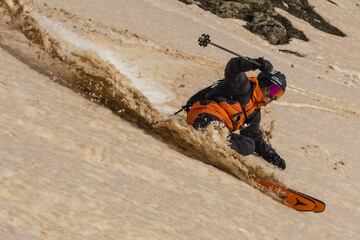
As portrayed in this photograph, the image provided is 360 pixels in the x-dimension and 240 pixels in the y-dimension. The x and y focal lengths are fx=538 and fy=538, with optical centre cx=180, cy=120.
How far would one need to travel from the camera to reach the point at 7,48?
8531mm

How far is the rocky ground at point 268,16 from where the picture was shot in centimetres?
3119

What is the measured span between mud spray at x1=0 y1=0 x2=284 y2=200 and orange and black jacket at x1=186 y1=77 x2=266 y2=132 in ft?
1.24

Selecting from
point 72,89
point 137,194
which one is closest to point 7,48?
point 72,89

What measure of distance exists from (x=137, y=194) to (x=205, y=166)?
225 cm

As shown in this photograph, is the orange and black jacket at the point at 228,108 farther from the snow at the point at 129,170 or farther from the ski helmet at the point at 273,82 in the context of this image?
the snow at the point at 129,170

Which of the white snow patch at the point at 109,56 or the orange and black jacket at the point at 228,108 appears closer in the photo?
the orange and black jacket at the point at 228,108

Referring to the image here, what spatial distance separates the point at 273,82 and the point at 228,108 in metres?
0.89

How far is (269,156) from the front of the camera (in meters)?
9.71

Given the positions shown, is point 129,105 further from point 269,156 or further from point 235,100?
point 269,156

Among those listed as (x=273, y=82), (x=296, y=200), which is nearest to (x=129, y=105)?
(x=273, y=82)

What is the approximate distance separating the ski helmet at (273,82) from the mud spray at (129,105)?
127cm

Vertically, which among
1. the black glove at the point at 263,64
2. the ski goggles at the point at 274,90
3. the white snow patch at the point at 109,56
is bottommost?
the white snow patch at the point at 109,56

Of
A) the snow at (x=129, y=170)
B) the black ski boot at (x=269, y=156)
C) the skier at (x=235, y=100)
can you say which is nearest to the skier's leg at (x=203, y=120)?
the skier at (x=235, y=100)

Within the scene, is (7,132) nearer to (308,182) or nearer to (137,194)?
(137,194)
